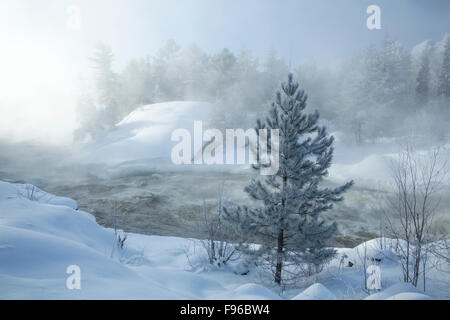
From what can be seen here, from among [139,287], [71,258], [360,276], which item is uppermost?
[71,258]

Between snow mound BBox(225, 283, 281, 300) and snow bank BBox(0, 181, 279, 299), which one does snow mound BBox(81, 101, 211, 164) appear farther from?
snow mound BBox(225, 283, 281, 300)

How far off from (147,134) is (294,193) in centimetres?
2369

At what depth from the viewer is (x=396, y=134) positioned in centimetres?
3130

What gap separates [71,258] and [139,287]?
1191mm

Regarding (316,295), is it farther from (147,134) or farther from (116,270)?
(147,134)

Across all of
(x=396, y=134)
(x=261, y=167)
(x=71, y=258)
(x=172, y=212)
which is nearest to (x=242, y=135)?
(x=172, y=212)

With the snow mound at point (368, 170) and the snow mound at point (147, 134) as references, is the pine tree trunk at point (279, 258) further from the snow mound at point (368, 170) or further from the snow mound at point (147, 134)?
the snow mound at point (147, 134)

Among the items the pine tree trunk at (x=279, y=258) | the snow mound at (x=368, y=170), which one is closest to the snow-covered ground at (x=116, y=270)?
the pine tree trunk at (x=279, y=258)

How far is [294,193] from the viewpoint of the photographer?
6.05 m

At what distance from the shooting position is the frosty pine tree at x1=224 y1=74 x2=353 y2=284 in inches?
240

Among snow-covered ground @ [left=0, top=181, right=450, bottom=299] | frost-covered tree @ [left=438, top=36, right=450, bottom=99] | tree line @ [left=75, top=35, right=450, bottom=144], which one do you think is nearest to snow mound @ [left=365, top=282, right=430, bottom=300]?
snow-covered ground @ [left=0, top=181, right=450, bottom=299]

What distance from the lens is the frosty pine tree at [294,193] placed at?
610 centimetres

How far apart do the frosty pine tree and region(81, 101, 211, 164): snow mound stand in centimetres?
1833

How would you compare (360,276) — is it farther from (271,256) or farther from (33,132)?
(33,132)
